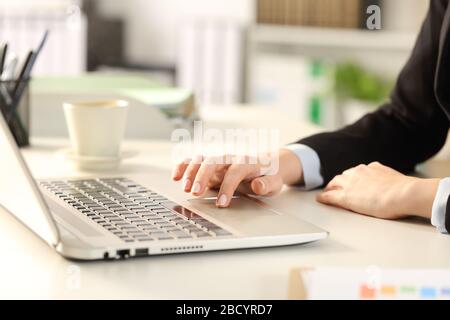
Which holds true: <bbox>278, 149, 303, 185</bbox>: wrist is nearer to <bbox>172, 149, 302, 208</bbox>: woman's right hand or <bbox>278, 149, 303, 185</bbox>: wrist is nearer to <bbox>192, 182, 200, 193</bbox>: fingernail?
<bbox>172, 149, 302, 208</bbox>: woman's right hand

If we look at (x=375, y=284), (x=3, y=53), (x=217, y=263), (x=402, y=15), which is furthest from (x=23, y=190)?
(x=402, y=15)

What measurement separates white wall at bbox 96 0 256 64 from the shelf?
0.45 meters

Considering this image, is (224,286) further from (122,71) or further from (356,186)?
(122,71)

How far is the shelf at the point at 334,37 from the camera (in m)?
3.02

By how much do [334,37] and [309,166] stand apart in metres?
2.07

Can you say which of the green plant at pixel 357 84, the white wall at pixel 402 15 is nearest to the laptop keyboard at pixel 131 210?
the white wall at pixel 402 15

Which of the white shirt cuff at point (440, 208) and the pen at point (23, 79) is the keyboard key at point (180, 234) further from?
the pen at point (23, 79)

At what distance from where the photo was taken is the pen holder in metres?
1.58

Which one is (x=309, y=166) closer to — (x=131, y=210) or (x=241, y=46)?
(x=131, y=210)

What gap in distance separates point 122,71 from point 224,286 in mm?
3438

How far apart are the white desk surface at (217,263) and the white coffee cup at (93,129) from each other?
1.06ft

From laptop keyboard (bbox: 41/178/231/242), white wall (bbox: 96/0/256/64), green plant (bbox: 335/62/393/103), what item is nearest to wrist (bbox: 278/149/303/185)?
laptop keyboard (bbox: 41/178/231/242)

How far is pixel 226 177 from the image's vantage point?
3.64 feet

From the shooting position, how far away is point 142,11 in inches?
174
